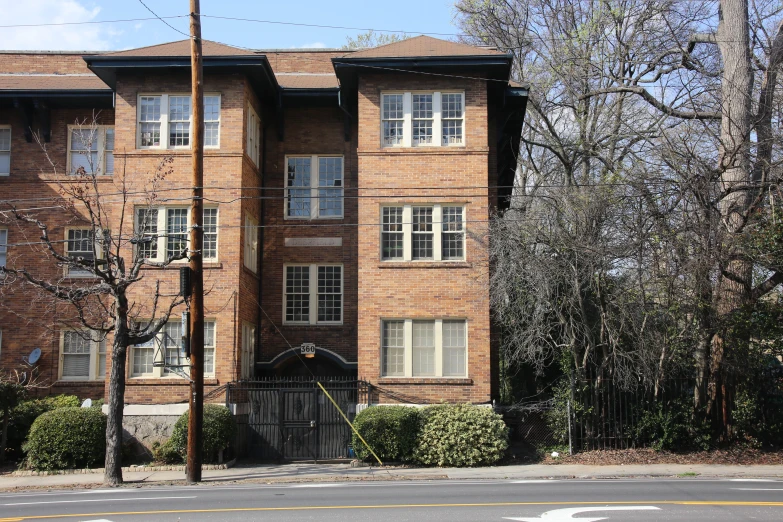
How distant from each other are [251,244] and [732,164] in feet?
45.1

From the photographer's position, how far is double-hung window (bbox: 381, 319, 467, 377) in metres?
21.7

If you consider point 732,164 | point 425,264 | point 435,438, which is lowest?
point 435,438

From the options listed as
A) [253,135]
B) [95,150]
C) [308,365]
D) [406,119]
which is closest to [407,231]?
[406,119]

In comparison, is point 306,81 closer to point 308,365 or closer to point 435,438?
point 308,365

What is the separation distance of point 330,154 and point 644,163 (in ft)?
32.3

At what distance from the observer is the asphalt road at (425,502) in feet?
37.7

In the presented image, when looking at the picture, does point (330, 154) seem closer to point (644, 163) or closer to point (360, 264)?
point (360, 264)

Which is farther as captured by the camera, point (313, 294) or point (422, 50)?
point (313, 294)

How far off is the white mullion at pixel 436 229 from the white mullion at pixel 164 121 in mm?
7901

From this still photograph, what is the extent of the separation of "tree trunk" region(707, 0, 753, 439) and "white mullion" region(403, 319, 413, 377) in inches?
314

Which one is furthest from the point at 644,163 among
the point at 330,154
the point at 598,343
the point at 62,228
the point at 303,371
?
the point at 62,228

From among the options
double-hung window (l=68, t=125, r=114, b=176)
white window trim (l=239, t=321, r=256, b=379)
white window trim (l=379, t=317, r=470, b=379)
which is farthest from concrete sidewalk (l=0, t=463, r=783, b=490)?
double-hung window (l=68, t=125, r=114, b=176)

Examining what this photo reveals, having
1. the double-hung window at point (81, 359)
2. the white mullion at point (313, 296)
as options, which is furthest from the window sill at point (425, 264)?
the double-hung window at point (81, 359)

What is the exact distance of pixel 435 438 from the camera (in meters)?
19.7
